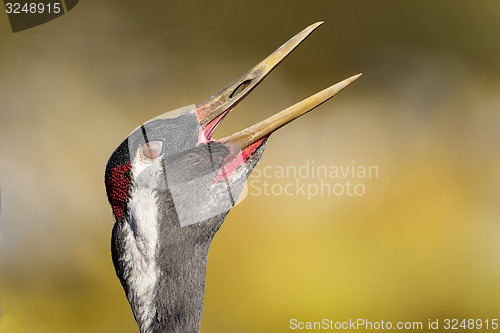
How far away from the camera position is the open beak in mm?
1279

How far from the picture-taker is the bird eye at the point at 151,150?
120cm

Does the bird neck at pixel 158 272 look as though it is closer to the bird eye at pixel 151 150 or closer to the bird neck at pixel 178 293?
the bird neck at pixel 178 293

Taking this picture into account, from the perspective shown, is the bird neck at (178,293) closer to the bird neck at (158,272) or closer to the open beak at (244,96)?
the bird neck at (158,272)

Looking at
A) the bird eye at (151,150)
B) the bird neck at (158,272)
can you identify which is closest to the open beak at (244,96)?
the bird eye at (151,150)

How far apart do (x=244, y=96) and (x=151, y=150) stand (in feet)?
0.99

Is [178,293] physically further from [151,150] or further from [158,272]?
[151,150]

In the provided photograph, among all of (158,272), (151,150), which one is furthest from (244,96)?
(158,272)

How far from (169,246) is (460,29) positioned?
2.73 m

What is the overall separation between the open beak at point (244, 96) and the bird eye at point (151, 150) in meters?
0.13

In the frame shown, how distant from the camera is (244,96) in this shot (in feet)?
4.27

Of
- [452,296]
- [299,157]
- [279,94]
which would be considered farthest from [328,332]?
[279,94]

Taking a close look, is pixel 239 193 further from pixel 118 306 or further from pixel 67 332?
pixel 67 332

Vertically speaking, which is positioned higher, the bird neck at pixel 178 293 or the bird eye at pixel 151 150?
the bird eye at pixel 151 150

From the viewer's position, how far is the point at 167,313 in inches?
47.5
